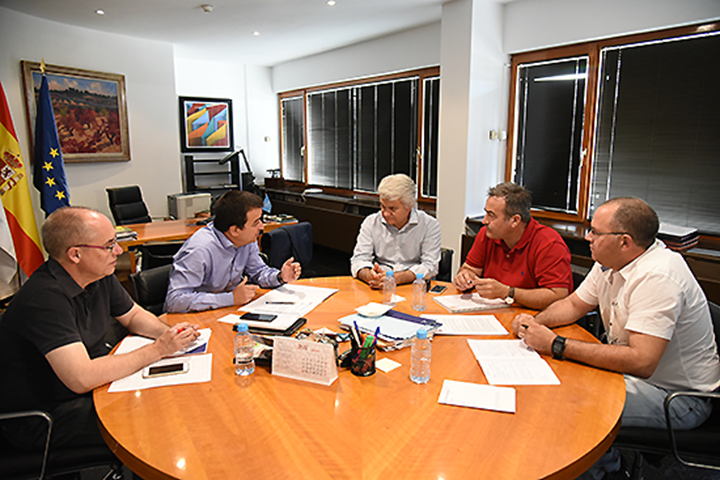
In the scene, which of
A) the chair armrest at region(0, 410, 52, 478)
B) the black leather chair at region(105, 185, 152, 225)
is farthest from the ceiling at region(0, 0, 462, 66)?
the chair armrest at region(0, 410, 52, 478)

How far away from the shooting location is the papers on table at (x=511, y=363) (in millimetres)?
1504

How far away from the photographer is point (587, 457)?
1.15m

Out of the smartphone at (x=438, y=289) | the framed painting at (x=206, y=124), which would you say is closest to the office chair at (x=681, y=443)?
the smartphone at (x=438, y=289)

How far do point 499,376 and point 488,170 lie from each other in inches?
140

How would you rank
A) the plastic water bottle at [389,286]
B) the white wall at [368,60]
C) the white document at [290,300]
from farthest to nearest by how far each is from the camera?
the white wall at [368,60] < the plastic water bottle at [389,286] < the white document at [290,300]

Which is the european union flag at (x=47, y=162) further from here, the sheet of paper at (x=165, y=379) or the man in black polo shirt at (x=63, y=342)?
the sheet of paper at (x=165, y=379)

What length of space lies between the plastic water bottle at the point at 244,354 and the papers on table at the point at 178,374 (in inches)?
4.0

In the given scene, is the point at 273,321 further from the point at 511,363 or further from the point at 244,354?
the point at 511,363

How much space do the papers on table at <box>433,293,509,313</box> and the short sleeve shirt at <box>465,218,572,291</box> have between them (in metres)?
0.22

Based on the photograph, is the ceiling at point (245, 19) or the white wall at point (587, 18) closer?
the white wall at point (587, 18)

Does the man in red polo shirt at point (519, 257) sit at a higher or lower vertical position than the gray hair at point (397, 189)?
lower

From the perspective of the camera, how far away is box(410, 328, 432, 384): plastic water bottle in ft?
4.90

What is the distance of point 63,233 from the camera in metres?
1.54

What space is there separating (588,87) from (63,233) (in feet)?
14.1
